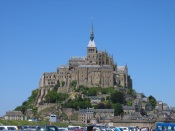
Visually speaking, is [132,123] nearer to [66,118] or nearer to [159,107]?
[66,118]

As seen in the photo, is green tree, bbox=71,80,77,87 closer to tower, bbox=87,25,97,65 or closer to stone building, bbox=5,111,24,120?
tower, bbox=87,25,97,65

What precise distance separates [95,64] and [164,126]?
361 ft

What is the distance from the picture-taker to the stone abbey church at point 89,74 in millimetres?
148250

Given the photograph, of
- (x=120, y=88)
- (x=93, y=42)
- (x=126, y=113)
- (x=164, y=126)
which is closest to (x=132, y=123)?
(x=126, y=113)

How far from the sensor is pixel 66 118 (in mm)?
135750

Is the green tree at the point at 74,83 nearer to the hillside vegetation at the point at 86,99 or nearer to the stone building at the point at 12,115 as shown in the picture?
the hillside vegetation at the point at 86,99

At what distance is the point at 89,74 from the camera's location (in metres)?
149

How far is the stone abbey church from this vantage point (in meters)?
148

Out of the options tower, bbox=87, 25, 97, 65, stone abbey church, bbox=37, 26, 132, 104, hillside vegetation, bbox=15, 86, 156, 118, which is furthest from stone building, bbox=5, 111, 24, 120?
tower, bbox=87, 25, 97, 65

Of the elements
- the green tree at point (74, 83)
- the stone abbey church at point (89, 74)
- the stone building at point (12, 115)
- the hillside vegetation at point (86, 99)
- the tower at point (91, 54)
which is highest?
the tower at point (91, 54)

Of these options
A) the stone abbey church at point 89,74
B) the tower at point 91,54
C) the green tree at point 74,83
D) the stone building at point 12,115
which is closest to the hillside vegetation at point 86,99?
the green tree at point 74,83

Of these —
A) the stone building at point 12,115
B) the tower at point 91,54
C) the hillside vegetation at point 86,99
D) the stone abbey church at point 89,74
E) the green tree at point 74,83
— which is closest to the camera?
the hillside vegetation at point 86,99

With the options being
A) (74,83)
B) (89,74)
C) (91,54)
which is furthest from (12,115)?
(91,54)

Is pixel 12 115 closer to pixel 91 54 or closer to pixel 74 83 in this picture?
pixel 74 83
